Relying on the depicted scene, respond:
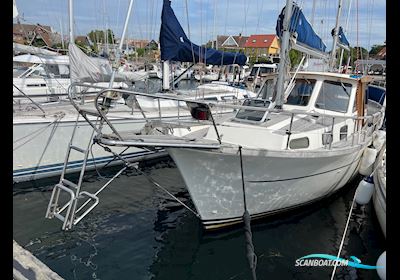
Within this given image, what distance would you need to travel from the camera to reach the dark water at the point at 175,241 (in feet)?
17.3

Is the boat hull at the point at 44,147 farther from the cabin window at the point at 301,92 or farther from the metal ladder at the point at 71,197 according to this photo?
the cabin window at the point at 301,92

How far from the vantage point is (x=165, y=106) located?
11719 mm

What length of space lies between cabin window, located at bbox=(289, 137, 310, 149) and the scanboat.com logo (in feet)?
6.11

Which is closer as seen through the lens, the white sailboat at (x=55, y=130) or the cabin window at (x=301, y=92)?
the cabin window at (x=301, y=92)

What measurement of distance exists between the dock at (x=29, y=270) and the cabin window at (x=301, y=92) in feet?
20.0

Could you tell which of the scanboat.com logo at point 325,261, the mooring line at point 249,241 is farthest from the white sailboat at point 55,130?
the scanboat.com logo at point 325,261

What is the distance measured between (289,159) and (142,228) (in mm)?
3101

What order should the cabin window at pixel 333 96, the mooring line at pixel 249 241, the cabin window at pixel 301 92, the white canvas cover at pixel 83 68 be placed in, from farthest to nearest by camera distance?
the white canvas cover at pixel 83 68, the cabin window at pixel 301 92, the cabin window at pixel 333 96, the mooring line at pixel 249 241

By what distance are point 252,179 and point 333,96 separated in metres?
3.15

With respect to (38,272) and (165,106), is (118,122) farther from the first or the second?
(38,272)

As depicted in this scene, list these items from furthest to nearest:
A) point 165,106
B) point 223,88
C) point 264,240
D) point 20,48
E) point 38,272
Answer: point 223,88, point 165,106, point 20,48, point 264,240, point 38,272

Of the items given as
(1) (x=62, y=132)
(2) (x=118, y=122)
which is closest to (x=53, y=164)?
(1) (x=62, y=132)

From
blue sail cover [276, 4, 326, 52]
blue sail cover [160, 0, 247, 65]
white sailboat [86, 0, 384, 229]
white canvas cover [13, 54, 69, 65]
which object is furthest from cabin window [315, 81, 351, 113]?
white canvas cover [13, 54, 69, 65]

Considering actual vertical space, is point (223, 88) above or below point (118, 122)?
above
